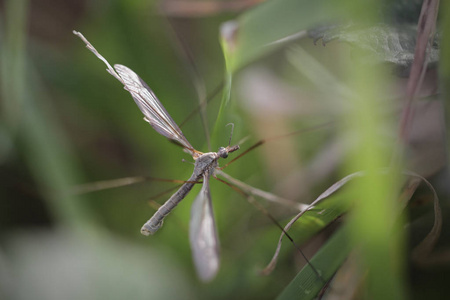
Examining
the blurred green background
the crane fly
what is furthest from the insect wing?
the blurred green background

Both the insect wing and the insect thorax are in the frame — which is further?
the insect thorax

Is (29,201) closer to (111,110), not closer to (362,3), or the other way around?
(111,110)

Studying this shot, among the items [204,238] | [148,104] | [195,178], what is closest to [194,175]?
[195,178]

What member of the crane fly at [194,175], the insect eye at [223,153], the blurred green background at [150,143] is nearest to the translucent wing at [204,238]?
the crane fly at [194,175]

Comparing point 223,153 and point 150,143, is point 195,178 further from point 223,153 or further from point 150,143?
point 150,143

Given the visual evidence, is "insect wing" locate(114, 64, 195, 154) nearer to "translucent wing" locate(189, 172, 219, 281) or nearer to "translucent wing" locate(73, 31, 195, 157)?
"translucent wing" locate(73, 31, 195, 157)

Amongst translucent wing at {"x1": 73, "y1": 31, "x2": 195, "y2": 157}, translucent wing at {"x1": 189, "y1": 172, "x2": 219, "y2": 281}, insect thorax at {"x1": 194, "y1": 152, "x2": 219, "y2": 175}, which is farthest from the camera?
insect thorax at {"x1": 194, "y1": 152, "x2": 219, "y2": 175}
